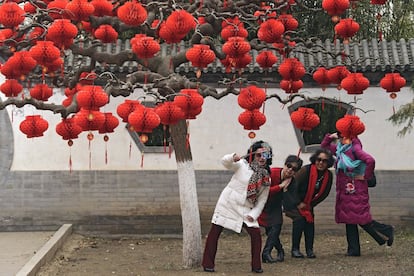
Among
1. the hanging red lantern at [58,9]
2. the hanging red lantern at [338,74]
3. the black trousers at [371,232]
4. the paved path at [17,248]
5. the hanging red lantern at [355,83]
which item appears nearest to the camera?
the hanging red lantern at [58,9]

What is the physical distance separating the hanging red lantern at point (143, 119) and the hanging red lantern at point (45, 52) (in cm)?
102

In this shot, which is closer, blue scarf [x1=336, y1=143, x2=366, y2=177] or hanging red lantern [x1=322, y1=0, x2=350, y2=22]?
hanging red lantern [x1=322, y1=0, x2=350, y2=22]

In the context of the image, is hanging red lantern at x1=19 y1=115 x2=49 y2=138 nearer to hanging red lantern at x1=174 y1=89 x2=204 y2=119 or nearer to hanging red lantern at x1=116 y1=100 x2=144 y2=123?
hanging red lantern at x1=116 y1=100 x2=144 y2=123

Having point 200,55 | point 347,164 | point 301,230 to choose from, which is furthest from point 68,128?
point 347,164

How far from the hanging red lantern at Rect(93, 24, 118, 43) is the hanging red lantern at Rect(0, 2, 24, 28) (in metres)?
0.90

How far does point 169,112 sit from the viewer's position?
24.4ft

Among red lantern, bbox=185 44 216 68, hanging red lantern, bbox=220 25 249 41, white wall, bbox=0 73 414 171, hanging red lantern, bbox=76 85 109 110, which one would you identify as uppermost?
hanging red lantern, bbox=220 25 249 41

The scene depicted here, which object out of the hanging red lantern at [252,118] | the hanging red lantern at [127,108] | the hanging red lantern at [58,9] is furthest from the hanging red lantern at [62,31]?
the hanging red lantern at [252,118]

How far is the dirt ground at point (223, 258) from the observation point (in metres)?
8.65

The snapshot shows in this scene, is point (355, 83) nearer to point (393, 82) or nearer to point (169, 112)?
point (393, 82)

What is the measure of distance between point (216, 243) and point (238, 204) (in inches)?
20.3

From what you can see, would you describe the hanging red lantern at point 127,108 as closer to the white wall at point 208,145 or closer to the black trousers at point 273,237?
the black trousers at point 273,237

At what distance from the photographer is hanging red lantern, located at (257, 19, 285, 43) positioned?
798cm

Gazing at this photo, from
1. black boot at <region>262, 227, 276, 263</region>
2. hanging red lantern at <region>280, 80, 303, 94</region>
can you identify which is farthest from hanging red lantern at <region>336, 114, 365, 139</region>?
black boot at <region>262, 227, 276, 263</region>
